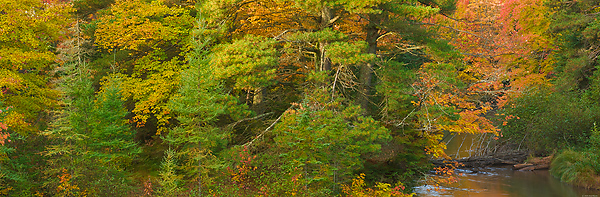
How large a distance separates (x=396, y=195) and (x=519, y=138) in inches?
478

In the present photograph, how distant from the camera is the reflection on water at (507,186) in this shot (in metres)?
18.3

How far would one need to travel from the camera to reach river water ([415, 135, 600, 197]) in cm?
1830

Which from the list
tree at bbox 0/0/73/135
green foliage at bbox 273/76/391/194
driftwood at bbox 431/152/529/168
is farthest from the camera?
driftwood at bbox 431/152/529/168

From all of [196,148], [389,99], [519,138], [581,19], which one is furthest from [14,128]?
[581,19]

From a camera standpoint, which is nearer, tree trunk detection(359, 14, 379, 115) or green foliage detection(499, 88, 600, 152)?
tree trunk detection(359, 14, 379, 115)

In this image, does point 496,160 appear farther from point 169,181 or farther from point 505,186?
point 169,181

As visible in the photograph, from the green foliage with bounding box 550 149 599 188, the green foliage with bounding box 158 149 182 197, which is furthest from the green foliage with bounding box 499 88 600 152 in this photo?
the green foliage with bounding box 158 149 182 197

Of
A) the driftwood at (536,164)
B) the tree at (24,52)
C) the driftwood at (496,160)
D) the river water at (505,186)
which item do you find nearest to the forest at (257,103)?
the tree at (24,52)

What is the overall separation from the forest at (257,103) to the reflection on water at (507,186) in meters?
0.79

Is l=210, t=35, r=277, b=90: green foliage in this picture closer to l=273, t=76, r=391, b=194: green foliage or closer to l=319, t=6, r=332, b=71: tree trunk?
l=273, t=76, r=391, b=194: green foliage

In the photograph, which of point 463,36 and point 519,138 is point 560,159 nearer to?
point 519,138

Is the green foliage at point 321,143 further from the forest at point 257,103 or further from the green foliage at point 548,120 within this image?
the green foliage at point 548,120

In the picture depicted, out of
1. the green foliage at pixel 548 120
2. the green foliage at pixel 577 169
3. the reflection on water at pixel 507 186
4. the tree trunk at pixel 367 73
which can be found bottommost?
the reflection on water at pixel 507 186

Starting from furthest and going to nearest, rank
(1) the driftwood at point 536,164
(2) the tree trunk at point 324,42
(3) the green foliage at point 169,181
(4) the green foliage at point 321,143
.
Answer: (1) the driftwood at point 536,164 → (2) the tree trunk at point 324,42 → (4) the green foliage at point 321,143 → (3) the green foliage at point 169,181
